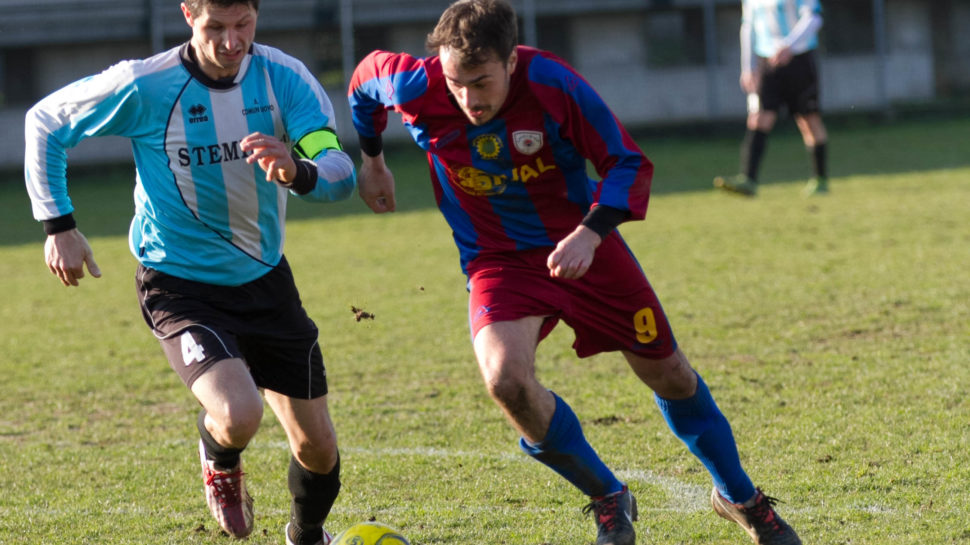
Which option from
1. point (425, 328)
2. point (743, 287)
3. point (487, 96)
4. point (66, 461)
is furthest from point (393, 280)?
point (487, 96)

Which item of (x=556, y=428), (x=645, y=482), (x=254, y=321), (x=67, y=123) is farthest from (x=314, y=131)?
(x=645, y=482)

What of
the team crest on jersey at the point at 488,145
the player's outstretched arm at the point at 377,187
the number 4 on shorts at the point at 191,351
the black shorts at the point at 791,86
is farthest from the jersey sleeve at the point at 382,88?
the black shorts at the point at 791,86

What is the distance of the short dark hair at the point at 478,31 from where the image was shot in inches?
135

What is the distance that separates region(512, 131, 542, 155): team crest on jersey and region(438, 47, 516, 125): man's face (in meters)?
0.12

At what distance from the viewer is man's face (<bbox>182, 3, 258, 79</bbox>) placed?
3576mm

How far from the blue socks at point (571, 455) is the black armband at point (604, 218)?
0.56 metres

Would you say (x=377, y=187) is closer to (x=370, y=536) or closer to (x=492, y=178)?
(x=492, y=178)

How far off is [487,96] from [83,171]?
1767 centimetres

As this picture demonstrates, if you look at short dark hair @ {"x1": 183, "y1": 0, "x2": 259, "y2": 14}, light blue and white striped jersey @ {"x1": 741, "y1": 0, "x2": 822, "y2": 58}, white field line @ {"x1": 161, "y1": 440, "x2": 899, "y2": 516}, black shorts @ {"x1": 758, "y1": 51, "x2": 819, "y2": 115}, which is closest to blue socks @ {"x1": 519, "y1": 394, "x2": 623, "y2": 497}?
white field line @ {"x1": 161, "y1": 440, "x2": 899, "y2": 516}

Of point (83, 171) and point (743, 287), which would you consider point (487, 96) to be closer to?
point (743, 287)

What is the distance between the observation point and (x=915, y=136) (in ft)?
60.8

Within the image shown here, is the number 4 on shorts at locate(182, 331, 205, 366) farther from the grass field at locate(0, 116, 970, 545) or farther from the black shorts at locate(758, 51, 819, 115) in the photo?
the black shorts at locate(758, 51, 819, 115)

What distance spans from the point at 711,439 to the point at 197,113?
1921 mm

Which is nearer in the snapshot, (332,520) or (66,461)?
(332,520)
